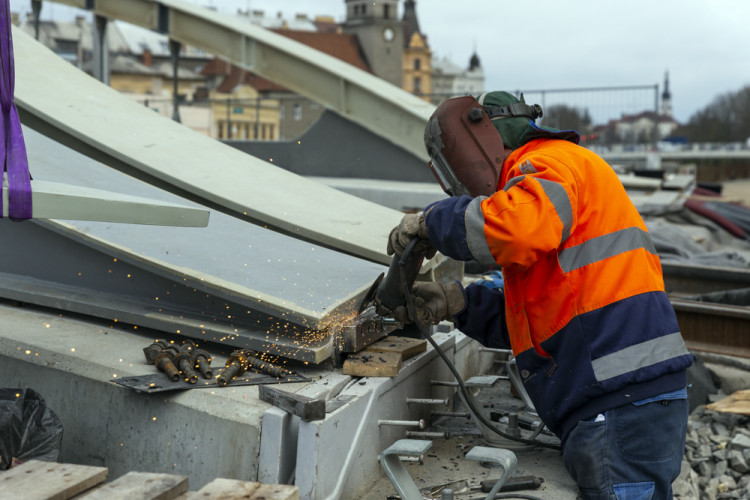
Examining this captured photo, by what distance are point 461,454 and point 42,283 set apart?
85.2 inches

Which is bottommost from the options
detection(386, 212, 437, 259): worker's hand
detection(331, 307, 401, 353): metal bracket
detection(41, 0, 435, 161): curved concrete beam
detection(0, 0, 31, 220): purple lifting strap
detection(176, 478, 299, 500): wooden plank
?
detection(176, 478, 299, 500): wooden plank

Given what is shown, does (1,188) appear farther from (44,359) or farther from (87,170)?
(87,170)

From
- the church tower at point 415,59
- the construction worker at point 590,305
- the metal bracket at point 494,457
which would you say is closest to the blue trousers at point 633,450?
the construction worker at point 590,305

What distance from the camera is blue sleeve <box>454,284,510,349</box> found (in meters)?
3.26

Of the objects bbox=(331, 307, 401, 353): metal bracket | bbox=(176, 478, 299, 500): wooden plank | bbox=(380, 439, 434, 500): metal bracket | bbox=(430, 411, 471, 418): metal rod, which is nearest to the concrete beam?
bbox=(331, 307, 401, 353): metal bracket

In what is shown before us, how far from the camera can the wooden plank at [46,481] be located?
7.31 feet

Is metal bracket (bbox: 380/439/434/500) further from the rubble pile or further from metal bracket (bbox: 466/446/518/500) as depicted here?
the rubble pile

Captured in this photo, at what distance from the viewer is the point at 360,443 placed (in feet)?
9.48

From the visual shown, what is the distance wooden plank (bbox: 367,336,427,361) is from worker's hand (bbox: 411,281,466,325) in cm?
18

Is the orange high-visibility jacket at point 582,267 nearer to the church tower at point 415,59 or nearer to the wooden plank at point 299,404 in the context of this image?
the wooden plank at point 299,404

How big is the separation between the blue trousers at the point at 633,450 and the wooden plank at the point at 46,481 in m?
1.61

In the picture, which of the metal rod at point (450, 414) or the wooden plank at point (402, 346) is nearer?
the wooden plank at point (402, 346)

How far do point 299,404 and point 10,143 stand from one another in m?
1.38

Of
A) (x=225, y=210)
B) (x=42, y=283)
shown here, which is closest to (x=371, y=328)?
(x=225, y=210)
